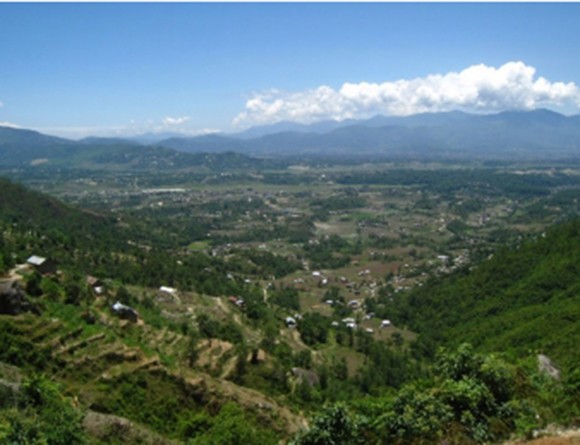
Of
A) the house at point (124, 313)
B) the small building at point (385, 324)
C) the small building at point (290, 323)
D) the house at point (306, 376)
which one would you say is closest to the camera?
the house at point (124, 313)

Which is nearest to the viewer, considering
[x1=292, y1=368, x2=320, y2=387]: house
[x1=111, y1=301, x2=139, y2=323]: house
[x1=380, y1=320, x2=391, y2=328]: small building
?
[x1=111, y1=301, x2=139, y2=323]: house

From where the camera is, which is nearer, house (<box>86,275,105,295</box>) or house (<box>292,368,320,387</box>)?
house (<box>292,368,320,387</box>)

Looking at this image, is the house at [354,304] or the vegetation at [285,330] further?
the house at [354,304]

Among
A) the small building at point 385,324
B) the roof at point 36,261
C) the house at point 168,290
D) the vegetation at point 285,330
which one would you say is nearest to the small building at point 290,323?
the vegetation at point 285,330

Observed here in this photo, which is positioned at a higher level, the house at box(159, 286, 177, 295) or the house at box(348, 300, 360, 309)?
the house at box(159, 286, 177, 295)

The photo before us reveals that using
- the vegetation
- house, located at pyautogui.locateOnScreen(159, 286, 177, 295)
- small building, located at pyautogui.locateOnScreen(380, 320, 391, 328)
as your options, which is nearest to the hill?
the vegetation

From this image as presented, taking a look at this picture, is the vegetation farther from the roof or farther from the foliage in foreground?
the roof

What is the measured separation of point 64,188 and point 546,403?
18166 cm

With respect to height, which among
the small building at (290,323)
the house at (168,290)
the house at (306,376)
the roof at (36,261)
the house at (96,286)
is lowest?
the small building at (290,323)

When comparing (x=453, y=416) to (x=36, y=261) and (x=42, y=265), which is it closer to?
(x=42, y=265)

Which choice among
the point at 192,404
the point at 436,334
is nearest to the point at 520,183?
the point at 436,334

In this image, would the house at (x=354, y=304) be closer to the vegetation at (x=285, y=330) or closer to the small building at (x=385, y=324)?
the vegetation at (x=285, y=330)

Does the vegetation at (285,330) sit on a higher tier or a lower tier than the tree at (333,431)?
lower

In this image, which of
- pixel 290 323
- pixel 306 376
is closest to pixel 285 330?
pixel 290 323
